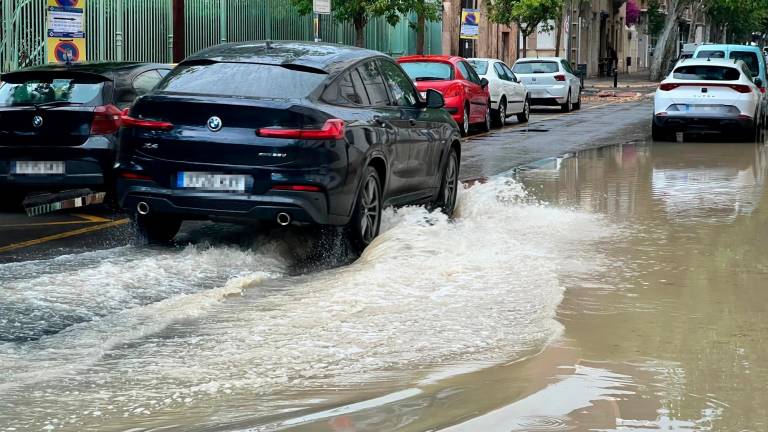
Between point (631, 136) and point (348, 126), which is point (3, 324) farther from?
point (631, 136)

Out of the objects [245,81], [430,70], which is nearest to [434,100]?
[245,81]

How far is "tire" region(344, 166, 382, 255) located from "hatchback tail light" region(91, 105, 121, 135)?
3140 mm

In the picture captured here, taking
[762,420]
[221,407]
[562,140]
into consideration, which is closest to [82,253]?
[221,407]

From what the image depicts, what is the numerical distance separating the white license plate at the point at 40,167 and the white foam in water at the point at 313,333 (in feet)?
11.7

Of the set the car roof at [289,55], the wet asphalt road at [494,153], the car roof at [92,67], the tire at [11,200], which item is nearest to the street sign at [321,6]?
the wet asphalt road at [494,153]

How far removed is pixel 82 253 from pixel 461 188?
5.65 metres

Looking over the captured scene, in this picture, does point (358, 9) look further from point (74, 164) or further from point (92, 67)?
point (74, 164)

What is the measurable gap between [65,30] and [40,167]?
7.04 metres

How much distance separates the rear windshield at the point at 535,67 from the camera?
113ft

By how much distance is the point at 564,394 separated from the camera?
5.63m

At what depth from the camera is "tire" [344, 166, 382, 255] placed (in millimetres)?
9328

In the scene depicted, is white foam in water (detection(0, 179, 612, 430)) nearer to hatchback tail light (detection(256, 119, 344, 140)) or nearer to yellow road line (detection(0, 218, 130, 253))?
hatchback tail light (detection(256, 119, 344, 140))

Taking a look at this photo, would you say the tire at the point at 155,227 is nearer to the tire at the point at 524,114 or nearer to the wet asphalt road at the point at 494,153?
the wet asphalt road at the point at 494,153

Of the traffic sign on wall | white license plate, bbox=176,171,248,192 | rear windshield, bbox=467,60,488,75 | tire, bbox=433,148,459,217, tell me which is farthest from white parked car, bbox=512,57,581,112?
white license plate, bbox=176,171,248,192
